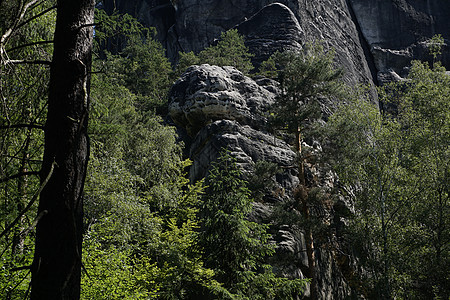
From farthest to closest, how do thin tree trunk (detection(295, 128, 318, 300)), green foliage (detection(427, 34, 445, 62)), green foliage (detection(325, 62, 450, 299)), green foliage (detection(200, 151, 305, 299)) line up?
green foliage (detection(427, 34, 445, 62))
green foliage (detection(325, 62, 450, 299))
thin tree trunk (detection(295, 128, 318, 300))
green foliage (detection(200, 151, 305, 299))

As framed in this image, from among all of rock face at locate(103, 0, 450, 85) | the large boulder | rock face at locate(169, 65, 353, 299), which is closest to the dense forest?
rock face at locate(169, 65, 353, 299)

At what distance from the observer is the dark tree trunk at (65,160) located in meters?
2.46

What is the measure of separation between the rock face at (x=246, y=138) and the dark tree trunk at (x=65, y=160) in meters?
12.1

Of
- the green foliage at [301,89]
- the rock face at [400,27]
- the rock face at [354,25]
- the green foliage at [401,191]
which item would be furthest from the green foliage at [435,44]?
the green foliage at [301,89]

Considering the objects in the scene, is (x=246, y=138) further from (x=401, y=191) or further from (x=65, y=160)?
(x=65, y=160)

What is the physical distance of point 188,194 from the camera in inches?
688

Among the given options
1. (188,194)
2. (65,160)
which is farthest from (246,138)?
(65,160)

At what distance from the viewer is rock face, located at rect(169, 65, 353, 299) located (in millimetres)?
15195

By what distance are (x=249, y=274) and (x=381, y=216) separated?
24.6ft

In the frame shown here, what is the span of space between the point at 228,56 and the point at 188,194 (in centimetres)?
1529

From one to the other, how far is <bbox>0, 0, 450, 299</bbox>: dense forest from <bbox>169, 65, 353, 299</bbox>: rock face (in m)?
0.79

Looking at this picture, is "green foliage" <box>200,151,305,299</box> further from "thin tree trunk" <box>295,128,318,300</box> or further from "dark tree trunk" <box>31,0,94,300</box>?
"dark tree trunk" <box>31,0,94,300</box>

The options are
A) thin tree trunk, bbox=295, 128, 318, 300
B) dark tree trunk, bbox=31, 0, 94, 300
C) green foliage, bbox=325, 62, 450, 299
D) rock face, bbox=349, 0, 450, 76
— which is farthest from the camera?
rock face, bbox=349, 0, 450, 76

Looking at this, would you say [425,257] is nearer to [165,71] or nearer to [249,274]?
[249,274]
